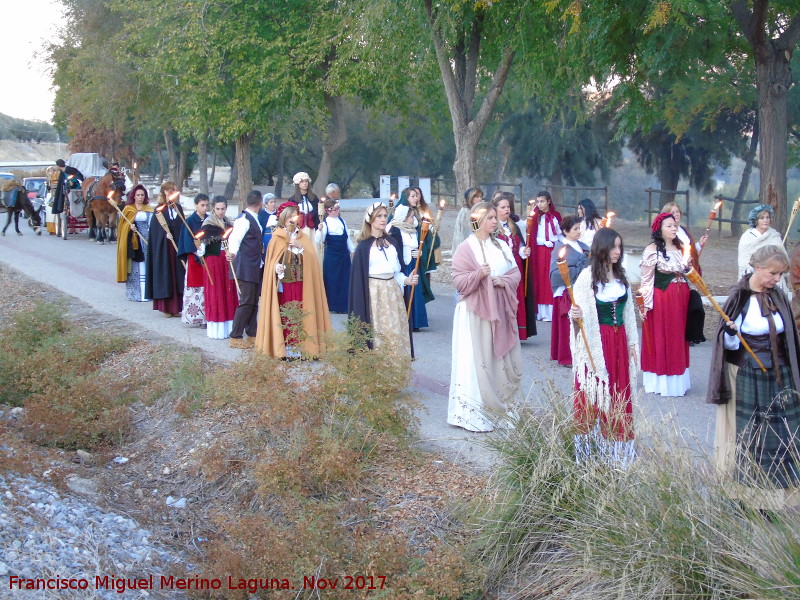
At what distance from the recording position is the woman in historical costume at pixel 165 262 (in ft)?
47.0

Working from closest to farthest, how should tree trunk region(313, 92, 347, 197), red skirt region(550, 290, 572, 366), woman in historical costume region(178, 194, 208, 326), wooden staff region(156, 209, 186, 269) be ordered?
red skirt region(550, 290, 572, 366) < woman in historical costume region(178, 194, 208, 326) < wooden staff region(156, 209, 186, 269) < tree trunk region(313, 92, 347, 197)

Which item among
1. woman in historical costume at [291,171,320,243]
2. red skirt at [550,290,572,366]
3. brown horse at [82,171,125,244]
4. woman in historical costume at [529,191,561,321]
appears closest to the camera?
red skirt at [550,290,572,366]

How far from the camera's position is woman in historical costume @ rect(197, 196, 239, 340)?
41.8 feet

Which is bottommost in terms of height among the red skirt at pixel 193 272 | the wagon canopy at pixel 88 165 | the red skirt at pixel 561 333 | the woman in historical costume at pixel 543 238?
the red skirt at pixel 561 333

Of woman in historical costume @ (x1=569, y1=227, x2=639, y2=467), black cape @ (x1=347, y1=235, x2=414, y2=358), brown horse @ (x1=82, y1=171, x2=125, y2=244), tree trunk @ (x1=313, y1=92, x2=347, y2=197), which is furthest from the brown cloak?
tree trunk @ (x1=313, y1=92, x2=347, y2=197)

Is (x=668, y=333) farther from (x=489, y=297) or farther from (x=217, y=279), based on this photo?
(x=217, y=279)

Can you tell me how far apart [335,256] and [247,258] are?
3.03m

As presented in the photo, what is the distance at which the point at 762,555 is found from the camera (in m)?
4.46

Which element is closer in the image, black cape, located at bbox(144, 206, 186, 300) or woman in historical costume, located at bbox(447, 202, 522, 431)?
woman in historical costume, located at bbox(447, 202, 522, 431)

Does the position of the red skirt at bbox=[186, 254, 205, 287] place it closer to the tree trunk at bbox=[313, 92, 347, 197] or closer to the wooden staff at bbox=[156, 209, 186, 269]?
the wooden staff at bbox=[156, 209, 186, 269]

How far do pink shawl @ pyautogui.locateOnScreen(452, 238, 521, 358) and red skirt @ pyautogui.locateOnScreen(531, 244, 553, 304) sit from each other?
5.36 meters

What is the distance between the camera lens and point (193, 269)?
13367 mm

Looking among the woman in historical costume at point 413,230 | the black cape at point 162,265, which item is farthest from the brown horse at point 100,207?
the woman in historical costume at point 413,230

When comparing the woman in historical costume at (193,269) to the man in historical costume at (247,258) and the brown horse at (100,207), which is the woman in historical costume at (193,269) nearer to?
the man in historical costume at (247,258)
